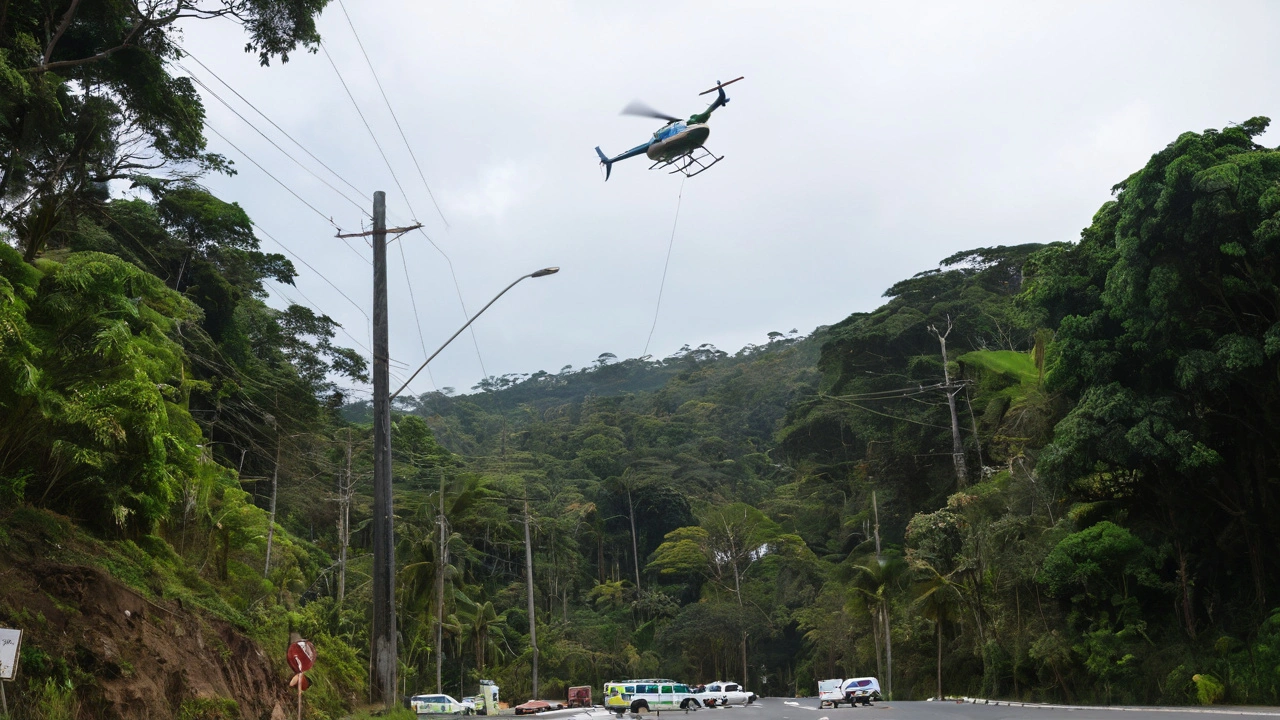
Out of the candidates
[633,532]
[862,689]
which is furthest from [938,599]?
[633,532]

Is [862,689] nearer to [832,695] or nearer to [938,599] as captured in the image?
[832,695]

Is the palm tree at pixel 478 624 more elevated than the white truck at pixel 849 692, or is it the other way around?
the palm tree at pixel 478 624

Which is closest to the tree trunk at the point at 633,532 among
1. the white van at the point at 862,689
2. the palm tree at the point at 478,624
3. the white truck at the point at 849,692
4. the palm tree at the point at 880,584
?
the palm tree at the point at 478,624

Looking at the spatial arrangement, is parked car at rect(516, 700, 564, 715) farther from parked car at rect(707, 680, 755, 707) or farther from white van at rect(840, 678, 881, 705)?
white van at rect(840, 678, 881, 705)

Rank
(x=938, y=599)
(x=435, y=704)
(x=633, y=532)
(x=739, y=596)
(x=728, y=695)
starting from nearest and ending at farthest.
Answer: (x=938, y=599)
(x=435, y=704)
(x=728, y=695)
(x=739, y=596)
(x=633, y=532)

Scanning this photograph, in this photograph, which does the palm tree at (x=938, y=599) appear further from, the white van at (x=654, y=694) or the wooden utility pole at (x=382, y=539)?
the wooden utility pole at (x=382, y=539)

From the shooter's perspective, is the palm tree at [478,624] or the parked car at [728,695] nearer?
the parked car at [728,695]

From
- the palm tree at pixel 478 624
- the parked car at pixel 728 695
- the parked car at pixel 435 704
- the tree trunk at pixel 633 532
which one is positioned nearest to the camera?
the parked car at pixel 435 704
